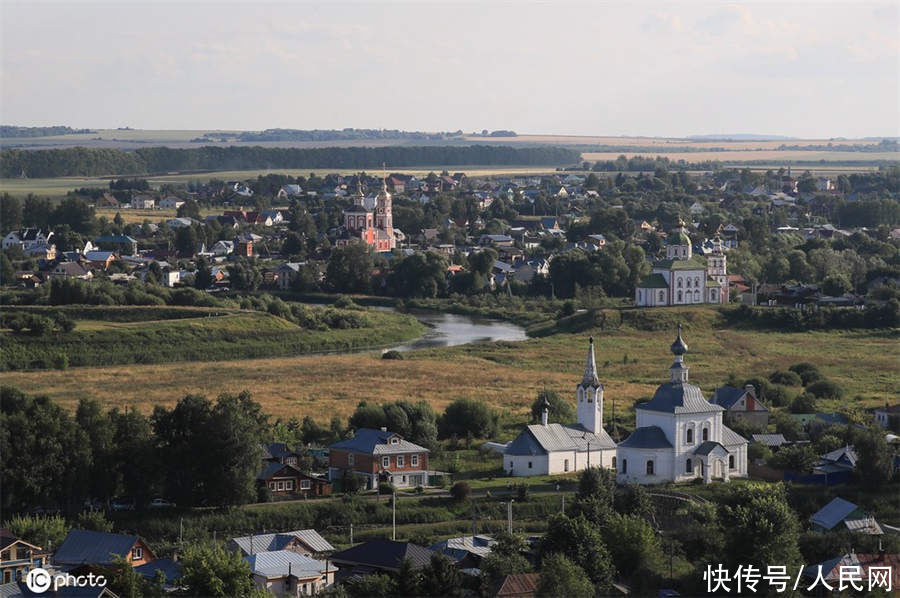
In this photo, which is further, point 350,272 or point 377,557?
point 350,272

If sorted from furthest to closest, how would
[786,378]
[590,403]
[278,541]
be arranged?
1. [786,378]
2. [590,403]
3. [278,541]

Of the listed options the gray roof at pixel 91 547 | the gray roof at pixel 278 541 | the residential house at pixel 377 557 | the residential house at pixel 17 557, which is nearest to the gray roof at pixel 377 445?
the gray roof at pixel 278 541

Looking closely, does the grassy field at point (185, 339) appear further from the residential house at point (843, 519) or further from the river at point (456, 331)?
the residential house at point (843, 519)

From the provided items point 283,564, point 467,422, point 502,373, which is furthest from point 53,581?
point 502,373

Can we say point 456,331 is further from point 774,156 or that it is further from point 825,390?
point 774,156

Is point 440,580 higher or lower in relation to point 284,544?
higher

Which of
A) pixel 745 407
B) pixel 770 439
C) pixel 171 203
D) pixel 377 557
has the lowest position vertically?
pixel 171 203

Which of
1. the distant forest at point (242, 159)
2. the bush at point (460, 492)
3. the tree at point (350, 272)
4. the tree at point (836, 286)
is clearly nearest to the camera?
the bush at point (460, 492)

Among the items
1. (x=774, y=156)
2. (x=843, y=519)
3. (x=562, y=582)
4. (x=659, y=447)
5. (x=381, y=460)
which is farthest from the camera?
(x=774, y=156)
